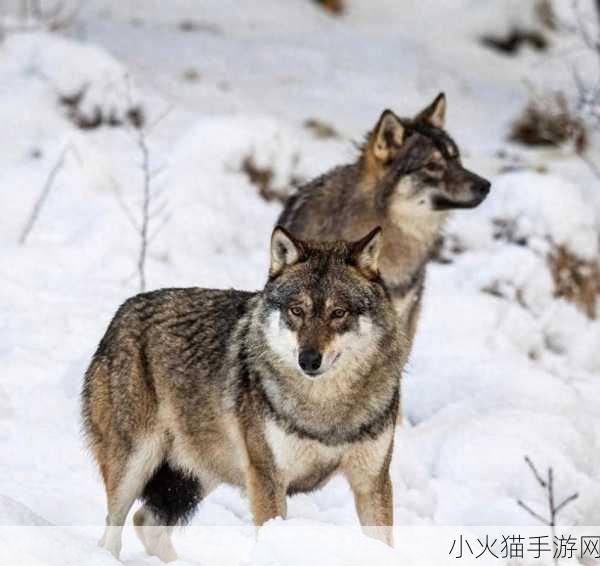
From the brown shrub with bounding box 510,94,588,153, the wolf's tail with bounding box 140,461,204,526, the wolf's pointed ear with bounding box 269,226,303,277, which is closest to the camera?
the wolf's pointed ear with bounding box 269,226,303,277

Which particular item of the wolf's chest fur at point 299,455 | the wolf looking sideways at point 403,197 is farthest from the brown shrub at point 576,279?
the wolf's chest fur at point 299,455

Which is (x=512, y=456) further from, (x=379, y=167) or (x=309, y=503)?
(x=379, y=167)

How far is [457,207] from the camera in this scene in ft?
25.5

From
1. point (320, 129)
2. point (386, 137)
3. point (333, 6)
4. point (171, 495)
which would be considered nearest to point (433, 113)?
point (386, 137)

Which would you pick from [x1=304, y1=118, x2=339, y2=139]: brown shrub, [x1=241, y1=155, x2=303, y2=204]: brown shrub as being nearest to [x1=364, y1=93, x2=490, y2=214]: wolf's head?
[x1=241, y1=155, x2=303, y2=204]: brown shrub

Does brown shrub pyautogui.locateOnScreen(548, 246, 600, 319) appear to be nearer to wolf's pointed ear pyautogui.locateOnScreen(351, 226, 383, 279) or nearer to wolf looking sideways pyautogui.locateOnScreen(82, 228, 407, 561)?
wolf looking sideways pyautogui.locateOnScreen(82, 228, 407, 561)

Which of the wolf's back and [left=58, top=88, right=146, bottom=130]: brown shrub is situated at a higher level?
the wolf's back

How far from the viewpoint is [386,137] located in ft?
25.9

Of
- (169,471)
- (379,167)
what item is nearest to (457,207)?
(379,167)

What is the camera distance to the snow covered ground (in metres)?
6.65

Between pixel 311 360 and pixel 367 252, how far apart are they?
0.65 m

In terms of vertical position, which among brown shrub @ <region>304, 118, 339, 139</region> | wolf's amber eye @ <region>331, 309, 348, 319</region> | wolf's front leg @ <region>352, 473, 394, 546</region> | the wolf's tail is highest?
wolf's amber eye @ <region>331, 309, 348, 319</region>

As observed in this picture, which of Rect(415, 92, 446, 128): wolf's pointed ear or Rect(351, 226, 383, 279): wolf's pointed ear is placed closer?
Rect(351, 226, 383, 279): wolf's pointed ear

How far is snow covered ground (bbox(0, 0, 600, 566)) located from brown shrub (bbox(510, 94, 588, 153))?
1.01ft
